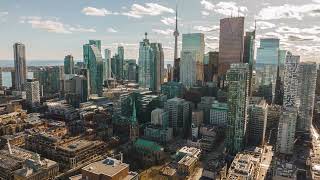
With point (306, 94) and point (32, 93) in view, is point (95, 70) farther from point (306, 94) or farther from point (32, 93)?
point (306, 94)

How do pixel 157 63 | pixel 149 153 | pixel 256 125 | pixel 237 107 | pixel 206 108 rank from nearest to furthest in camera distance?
pixel 149 153 < pixel 237 107 < pixel 256 125 < pixel 206 108 < pixel 157 63


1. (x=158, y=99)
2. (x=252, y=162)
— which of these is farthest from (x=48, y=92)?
(x=252, y=162)

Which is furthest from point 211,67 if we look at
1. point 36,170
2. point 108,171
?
point 108,171

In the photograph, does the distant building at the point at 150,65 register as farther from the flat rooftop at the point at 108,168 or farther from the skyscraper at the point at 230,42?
the flat rooftop at the point at 108,168

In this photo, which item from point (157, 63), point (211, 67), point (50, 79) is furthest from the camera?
point (50, 79)

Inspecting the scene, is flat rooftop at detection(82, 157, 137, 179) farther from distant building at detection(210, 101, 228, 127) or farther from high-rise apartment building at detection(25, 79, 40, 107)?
high-rise apartment building at detection(25, 79, 40, 107)

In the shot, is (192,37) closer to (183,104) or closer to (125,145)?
(183,104)
